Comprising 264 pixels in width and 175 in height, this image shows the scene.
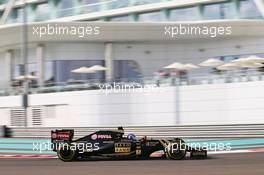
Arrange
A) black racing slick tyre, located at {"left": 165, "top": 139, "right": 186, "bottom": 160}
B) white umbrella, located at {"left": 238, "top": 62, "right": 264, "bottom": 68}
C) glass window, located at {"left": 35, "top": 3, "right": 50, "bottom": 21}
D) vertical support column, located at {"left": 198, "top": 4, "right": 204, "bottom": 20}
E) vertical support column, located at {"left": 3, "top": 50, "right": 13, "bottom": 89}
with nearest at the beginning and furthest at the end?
black racing slick tyre, located at {"left": 165, "top": 139, "right": 186, "bottom": 160}
white umbrella, located at {"left": 238, "top": 62, "right": 264, "bottom": 68}
vertical support column, located at {"left": 198, "top": 4, "right": 204, "bottom": 20}
vertical support column, located at {"left": 3, "top": 50, "right": 13, "bottom": 89}
glass window, located at {"left": 35, "top": 3, "right": 50, "bottom": 21}

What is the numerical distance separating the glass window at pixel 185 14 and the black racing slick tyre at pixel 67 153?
64.1ft

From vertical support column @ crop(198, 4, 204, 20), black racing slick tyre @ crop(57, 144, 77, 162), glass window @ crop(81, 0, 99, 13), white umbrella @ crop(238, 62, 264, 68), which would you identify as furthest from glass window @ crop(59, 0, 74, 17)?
black racing slick tyre @ crop(57, 144, 77, 162)

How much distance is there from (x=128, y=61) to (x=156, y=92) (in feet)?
26.2

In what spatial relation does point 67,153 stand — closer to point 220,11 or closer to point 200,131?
point 200,131

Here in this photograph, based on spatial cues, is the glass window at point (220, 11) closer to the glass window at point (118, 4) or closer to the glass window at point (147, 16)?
the glass window at point (147, 16)

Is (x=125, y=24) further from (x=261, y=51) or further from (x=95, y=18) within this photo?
(x=261, y=51)

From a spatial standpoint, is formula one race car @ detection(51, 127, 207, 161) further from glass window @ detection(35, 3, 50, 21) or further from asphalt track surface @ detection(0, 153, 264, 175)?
glass window @ detection(35, 3, 50, 21)

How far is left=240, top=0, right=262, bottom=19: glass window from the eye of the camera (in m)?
32.4

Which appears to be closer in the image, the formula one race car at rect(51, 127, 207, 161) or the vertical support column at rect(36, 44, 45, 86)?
the formula one race car at rect(51, 127, 207, 161)

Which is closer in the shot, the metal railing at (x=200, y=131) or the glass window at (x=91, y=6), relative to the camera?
the metal railing at (x=200, y=131)

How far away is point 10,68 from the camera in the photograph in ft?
121

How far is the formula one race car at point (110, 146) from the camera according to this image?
15469 millimetres

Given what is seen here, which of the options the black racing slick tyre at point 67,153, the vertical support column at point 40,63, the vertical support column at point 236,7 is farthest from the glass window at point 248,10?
the black racing slick tyre at point 67,153

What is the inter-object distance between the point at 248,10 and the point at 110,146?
1988 centimetres
